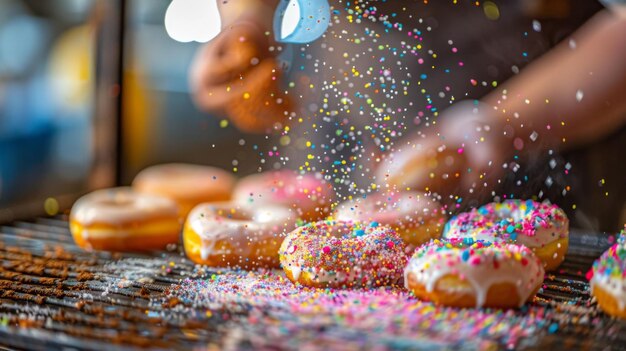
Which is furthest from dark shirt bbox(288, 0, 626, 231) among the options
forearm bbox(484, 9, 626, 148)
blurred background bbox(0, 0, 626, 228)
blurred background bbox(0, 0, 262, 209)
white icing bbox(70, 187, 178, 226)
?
blurred background bbox(0, 0, 262, 209)

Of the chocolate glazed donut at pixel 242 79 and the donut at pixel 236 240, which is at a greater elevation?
the chocolate glazed donut at pixel 242 79

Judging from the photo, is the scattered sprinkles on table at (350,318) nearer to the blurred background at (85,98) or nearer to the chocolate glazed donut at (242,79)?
the chocolate glazed donut at (242,79)

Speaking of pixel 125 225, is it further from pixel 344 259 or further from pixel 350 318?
pixel 350 318

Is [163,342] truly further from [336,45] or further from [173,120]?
[173,120]

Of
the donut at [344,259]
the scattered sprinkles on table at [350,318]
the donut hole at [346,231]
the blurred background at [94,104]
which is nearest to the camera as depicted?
the scattered sprinkles on table at [350,318]

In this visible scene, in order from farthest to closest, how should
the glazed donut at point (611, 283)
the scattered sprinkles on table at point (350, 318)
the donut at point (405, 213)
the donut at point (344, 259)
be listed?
1. the donut at point (405, 213)
2. the donut at point (344, 259)
3. the glazed donut at point (611, 283)
4. the scattered sprinkles on table at point (350, 318)

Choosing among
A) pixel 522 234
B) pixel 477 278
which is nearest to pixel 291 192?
pixel 522 234

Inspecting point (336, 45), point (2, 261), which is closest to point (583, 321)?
point (336, 45)

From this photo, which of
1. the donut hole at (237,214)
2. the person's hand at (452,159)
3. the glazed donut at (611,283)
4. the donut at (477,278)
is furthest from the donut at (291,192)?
the glazed donut at (611,283)

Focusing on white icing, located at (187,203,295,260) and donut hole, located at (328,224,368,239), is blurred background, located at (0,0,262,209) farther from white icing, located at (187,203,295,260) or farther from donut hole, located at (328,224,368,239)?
donut hole, located at (328,224,368,239)
